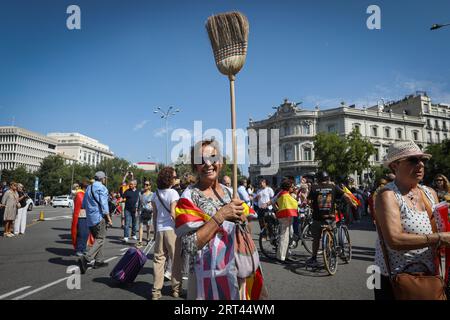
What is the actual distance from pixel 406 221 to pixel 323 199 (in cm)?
422

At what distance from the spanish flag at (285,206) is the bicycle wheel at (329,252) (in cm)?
126

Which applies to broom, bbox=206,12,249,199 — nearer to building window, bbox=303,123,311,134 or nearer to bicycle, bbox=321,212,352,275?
bicycle, bbox=321,212,352,275

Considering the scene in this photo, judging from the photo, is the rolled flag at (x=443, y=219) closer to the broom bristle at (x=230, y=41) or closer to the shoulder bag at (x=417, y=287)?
the shoulder bag at (x=417, y=287)

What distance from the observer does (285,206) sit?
734 centimetres

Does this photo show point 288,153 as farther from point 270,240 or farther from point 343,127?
point 270,240

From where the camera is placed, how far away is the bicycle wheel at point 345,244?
22.6 feet

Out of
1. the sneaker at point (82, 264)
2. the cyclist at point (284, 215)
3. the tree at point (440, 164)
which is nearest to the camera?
the sneaker at point (82, 264)

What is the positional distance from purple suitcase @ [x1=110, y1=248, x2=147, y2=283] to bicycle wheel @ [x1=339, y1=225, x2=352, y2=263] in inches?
180

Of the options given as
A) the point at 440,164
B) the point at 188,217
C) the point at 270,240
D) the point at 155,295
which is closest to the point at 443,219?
the point at 188,217

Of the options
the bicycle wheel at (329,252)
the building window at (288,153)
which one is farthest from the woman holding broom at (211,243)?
the building window at (288,153)
